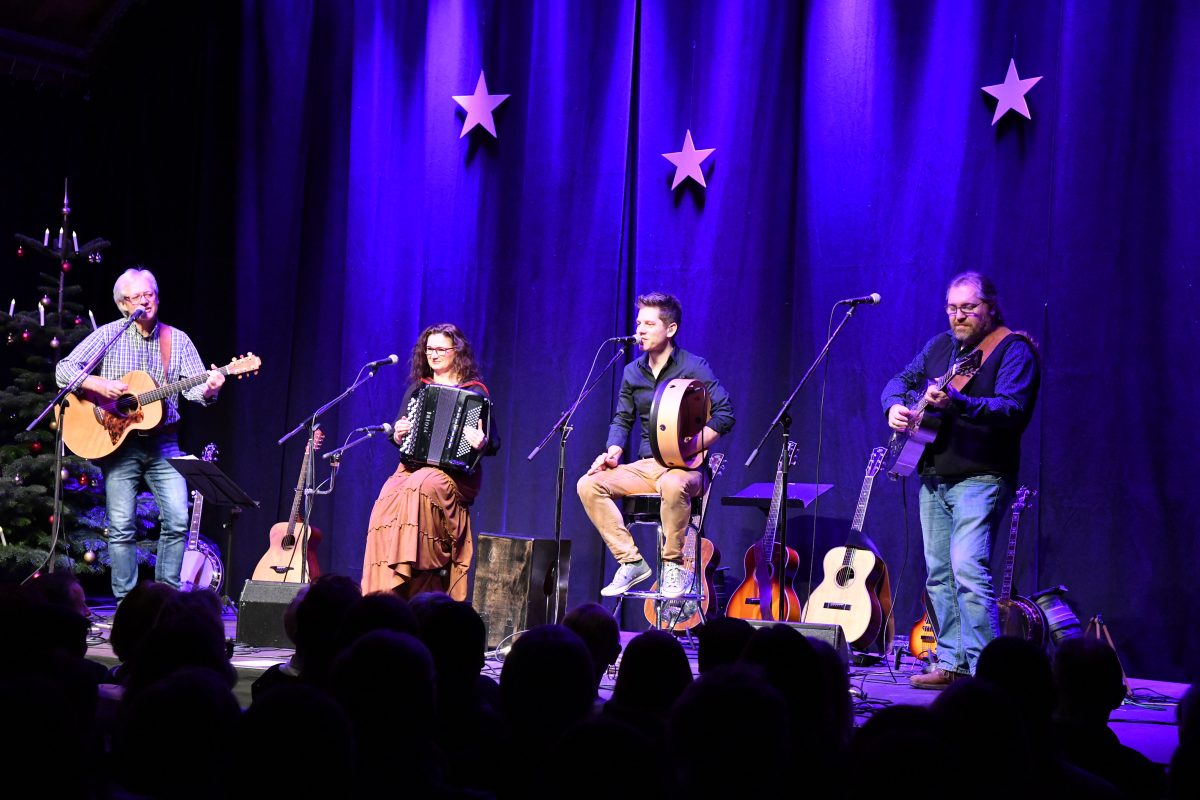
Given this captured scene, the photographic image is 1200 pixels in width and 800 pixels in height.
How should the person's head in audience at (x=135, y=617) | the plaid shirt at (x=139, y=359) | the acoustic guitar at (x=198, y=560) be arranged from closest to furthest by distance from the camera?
1. the person's head in audience at (x=135, y=617)
2. the plaid shirt at (x=139, y=359)
3. the acoustic guitar at (x=198, y=560)

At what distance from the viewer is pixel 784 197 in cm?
778

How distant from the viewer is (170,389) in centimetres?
726

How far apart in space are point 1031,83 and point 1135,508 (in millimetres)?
2493

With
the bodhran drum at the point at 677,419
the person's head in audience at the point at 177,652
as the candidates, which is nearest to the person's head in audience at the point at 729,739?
the person's head in audience at the point at 177,652

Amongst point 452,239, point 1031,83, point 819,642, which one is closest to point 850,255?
point 1031,83

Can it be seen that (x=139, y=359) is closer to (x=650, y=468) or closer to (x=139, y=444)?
(x=139, y=444)

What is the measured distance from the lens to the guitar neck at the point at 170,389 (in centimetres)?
722

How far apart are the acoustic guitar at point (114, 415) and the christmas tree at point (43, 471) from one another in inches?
57.1

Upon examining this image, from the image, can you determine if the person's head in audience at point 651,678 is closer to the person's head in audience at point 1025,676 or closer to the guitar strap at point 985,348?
the person's head in audience at point 1025,676

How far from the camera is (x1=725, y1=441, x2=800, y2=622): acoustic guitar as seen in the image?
22.5 feet

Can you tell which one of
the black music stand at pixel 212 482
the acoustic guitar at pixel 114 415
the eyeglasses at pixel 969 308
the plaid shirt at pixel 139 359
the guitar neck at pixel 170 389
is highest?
the eyeglasses at pixel 969 308

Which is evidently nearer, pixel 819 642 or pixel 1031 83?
pixel 819 642

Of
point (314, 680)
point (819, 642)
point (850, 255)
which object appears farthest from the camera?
point (850, 255)

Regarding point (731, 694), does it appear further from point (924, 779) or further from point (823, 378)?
point (823, 378)
